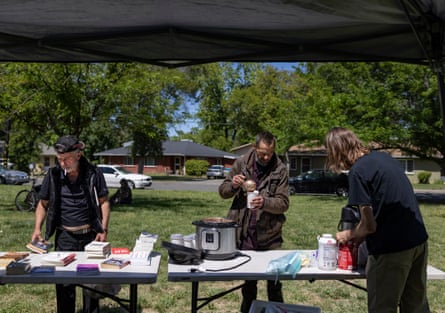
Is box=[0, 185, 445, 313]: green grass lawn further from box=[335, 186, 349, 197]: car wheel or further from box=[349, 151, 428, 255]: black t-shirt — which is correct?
box=[335, 186, 349, 197]: car wheel

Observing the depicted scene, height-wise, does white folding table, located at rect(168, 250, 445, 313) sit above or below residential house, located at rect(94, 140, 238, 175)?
above

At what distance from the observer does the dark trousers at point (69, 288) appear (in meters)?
3.79

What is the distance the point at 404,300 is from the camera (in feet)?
9.84

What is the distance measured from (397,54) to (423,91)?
1556 centimetres

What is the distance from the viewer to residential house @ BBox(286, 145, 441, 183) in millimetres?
39750

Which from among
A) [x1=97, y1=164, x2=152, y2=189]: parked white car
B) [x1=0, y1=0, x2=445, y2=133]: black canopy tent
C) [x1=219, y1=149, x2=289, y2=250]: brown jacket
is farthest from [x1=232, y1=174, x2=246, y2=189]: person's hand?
[x1=97, y1=164, x2=152, y2=189]: parked white car

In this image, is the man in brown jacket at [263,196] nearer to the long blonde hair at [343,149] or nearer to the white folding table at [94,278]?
the long blonde hair at [343,149]

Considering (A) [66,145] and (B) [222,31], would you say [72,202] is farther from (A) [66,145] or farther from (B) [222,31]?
(B) [222,31]

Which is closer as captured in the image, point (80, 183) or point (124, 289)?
point (80, 183)

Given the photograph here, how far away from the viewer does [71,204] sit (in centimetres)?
384

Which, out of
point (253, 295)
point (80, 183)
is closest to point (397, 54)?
point (253, 295)

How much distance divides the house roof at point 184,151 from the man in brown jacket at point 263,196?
45774 millimetres

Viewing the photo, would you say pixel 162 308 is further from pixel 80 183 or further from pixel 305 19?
pixel 305 19

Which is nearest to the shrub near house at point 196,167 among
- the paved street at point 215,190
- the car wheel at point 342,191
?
the paved street at point 215,190
